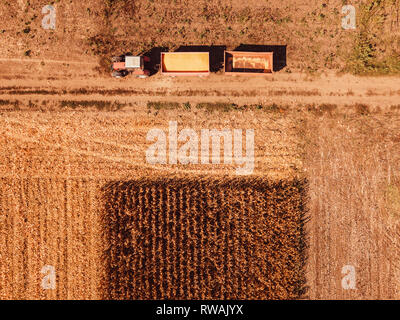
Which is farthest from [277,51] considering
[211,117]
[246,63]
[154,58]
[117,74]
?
[117,74]

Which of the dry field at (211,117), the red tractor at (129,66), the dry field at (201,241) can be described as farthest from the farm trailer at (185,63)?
the dry field at (201,241)

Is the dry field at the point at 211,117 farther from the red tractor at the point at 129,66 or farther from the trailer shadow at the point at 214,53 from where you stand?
the red tractor at the point at 129,66

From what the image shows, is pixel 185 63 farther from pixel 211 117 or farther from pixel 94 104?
pixel 94 104

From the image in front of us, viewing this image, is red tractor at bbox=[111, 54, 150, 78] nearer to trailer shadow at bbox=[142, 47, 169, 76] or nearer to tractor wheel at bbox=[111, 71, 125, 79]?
tractor wheel at bbox=[111, 71, 125, 79]

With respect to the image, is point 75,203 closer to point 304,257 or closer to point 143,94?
point 143,94

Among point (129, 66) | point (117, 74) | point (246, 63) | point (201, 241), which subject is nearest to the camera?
point (129, 66)
